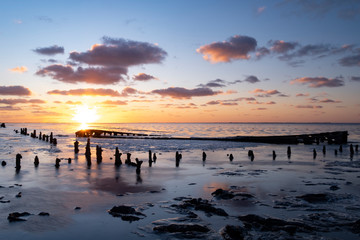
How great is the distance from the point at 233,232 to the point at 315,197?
6.91m

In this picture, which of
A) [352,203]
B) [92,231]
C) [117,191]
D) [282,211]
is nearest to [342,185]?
[352,203]

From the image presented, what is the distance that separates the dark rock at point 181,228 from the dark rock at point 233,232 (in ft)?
2.13

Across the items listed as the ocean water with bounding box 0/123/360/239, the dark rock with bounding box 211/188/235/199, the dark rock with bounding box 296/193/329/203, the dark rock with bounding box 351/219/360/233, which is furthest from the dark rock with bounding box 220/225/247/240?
the dark rock with bounding box 296/193/329/203

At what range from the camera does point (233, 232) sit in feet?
30.9

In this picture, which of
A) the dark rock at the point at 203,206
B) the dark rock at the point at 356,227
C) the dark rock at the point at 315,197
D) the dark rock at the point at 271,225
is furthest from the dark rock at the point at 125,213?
the dark rock at the point at 315,197

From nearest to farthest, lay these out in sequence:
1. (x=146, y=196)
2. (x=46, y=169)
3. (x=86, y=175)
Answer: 1. (x=146, y=196)
2. (x=86, y=175)
3. (x=46, y=169)

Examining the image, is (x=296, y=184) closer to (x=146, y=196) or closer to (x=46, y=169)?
(x=146, y=196)

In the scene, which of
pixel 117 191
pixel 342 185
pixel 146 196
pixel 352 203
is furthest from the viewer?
pixel 342 185

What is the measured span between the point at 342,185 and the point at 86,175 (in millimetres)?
18000

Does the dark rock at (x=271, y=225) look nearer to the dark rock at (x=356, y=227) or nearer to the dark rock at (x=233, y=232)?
the dark rock at (x=233, y=232)

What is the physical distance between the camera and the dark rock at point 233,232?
30.3ft

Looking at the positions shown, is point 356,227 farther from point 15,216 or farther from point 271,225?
point 15,216

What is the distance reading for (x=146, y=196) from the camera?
14758mm

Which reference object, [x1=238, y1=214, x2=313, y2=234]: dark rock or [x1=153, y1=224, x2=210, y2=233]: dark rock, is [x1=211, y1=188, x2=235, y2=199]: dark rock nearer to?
[x1=238, y1=214, x2=313, y2=234]: dark rock
